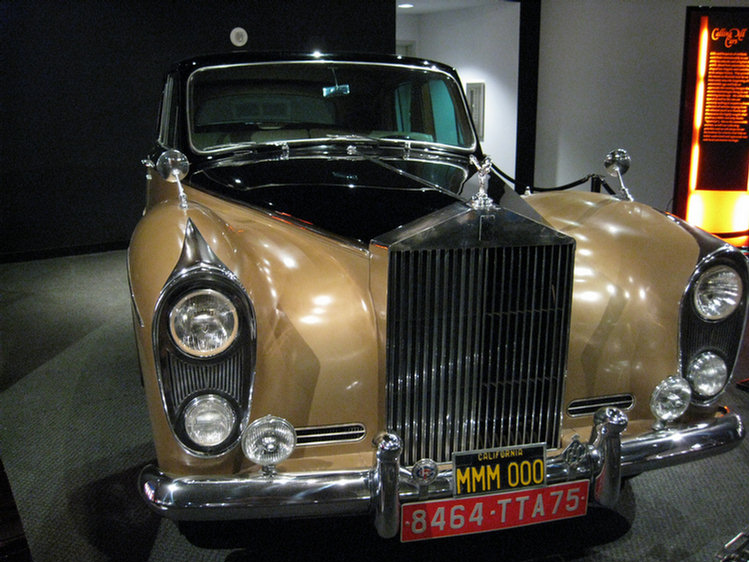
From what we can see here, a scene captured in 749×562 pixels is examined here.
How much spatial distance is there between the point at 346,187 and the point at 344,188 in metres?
0.01

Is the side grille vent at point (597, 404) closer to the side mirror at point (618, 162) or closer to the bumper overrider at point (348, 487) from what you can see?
the bumper overrider at point (348, 487)

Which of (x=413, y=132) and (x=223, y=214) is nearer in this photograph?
(x=223, y=214)

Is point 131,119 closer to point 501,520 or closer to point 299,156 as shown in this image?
point 299,156

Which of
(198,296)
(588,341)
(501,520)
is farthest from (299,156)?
(501,520)

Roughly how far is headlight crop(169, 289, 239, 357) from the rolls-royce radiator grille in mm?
442

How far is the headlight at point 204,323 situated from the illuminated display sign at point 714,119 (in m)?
5.18

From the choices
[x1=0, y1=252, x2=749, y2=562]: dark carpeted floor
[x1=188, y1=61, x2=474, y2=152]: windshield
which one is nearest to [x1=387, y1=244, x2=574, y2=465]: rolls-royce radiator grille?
[x1=0, y1=252, x2=749, y2=562]: dark carpeted floor

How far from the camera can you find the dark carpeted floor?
2.18 meters

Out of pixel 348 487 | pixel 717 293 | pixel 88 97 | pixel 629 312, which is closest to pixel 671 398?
pixel 629 312

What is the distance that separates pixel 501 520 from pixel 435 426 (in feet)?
1.03

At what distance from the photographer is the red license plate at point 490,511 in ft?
5.61

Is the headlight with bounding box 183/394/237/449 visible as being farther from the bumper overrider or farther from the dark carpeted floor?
the dark carpeted floor

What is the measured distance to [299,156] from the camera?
275 cm

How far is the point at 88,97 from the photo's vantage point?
652cm
